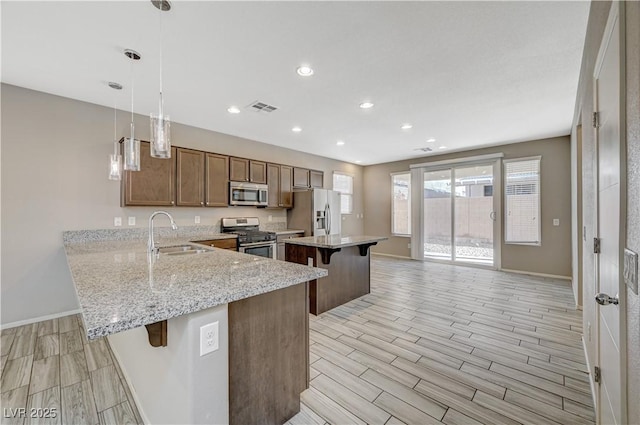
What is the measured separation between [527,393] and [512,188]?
4715mm

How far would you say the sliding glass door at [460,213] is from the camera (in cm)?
581

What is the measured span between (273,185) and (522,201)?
5.00m

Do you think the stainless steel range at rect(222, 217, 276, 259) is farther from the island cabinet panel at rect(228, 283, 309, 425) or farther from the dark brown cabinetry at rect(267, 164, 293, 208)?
the island cabinet panel at rect(228, 283, 309, 425)

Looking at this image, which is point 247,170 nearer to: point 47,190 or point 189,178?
point 189,178

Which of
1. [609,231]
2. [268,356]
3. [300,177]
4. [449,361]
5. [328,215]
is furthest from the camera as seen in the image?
[300,177]

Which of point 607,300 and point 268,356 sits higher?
point 607,300

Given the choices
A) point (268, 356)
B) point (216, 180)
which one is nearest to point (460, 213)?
point (216, 180)

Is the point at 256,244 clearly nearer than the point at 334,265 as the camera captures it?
No

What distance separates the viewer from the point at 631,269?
0.88 m

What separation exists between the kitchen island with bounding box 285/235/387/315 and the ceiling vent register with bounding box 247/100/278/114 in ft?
5.93

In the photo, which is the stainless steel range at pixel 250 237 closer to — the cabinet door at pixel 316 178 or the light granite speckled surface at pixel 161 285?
the cabinet door at pixel 316 178

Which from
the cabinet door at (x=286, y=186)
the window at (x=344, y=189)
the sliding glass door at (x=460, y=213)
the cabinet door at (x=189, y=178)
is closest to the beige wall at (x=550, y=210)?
the sliding glass door at (x=460, y=213)

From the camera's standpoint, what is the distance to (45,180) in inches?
125

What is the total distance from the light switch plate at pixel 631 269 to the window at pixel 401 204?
6280 mm
